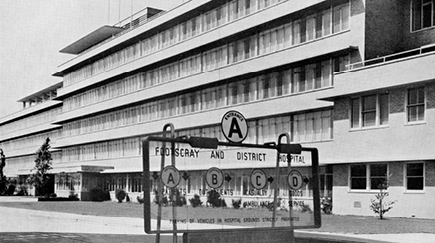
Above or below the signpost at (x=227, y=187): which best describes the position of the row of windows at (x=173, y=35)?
above

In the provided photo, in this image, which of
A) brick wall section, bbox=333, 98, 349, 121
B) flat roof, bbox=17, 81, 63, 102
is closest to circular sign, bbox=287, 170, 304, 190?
brick wall section, bbox=333, 98, 349, 121

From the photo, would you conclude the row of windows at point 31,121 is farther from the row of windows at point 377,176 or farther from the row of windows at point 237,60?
the row of windows at point 377,176

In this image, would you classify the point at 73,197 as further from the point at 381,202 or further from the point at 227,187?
the point at 227,187

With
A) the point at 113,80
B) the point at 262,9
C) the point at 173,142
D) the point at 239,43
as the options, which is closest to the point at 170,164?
the point at 173,142

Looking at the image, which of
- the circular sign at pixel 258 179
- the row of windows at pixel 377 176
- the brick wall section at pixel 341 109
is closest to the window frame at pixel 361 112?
the brick wall section at pixel 341 109

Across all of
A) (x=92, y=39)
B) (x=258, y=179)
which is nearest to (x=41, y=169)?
(x=92, y=39)

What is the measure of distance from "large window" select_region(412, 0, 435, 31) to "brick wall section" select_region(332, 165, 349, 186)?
9.62 metres

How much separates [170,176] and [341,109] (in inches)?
1029

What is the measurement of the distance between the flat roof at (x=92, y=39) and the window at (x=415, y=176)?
46613 mm

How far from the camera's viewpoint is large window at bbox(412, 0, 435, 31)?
33906 mm

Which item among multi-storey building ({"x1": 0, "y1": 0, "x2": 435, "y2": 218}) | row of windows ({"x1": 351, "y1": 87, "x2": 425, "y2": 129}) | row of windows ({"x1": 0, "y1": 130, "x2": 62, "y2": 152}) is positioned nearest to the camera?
row of windows ({"x1": 351, "y1": 87, "x2": 425, "y2": 129})

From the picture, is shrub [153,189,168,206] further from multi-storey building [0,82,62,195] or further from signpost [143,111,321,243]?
multi-storey building [0,82,62,195]

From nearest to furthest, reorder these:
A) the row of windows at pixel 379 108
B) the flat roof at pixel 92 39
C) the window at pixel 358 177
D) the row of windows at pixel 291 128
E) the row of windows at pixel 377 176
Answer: the row of windows at pixel 377 176, the row of windows at pixel 379 108, the window at pixel 358 177, the row of windows at pixel 291 128, the flat roof at pixel 92 39

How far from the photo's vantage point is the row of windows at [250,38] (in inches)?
1484
